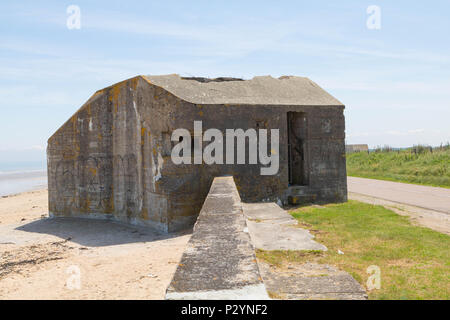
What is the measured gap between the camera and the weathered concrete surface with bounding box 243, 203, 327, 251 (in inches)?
212

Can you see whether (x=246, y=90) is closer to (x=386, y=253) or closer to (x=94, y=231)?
(x=94, y=231)

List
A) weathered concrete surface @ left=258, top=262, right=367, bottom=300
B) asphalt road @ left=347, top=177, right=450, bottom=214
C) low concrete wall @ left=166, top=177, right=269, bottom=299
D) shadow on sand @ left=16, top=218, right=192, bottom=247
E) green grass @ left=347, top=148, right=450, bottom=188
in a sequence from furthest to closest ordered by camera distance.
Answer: green grass @ left=347, top=148, right=450, bottom=188, asphalt road @ left=347, top=177, right=450, bottom=214, shadow on sand @ left=16, top=218, right=192, bottom=247, weathered concrete surface @ left=258, top=262, right=367, bottom=300, low concrete wall @ left=166, top=177, right=269, bottom=299

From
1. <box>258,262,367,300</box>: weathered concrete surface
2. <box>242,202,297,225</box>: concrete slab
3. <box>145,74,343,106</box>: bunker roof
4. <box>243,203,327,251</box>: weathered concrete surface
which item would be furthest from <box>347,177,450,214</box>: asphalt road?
Result: <box>258,262,367,300</box>: weathered concrete surface

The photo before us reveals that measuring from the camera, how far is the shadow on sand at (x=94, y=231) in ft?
27.7

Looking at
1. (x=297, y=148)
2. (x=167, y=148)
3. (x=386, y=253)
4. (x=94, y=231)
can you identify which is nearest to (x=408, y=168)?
(x=297, y=148)

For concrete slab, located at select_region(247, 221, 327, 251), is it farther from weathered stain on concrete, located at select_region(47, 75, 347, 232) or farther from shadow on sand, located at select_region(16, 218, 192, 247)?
weathered stain on concrete, located at select_region(47, 75, 347, 232)

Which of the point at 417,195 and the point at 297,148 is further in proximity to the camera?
the point at 417,195

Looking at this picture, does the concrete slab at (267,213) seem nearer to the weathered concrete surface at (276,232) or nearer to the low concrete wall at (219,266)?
the weathered concrete surface at (276,232)

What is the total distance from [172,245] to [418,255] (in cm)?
459

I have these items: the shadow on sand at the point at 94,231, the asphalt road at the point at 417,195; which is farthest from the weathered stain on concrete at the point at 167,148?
the asphalt road at the point at 417,195

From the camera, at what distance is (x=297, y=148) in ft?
36.9

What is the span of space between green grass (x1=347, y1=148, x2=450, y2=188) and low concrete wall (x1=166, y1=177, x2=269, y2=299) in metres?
14.6

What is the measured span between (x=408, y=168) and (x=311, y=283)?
Result: 1821 centimetres

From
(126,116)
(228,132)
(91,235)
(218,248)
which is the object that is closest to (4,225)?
(91,235)
